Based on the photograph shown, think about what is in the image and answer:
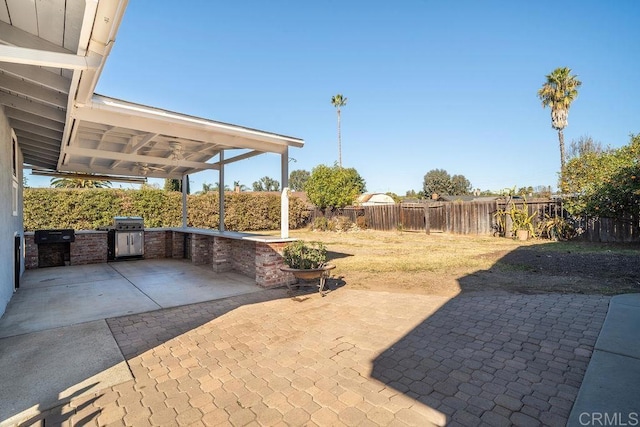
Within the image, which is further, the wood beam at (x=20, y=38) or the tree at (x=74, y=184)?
the tree at (x=74, y=184)

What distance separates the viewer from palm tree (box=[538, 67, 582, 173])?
20.9m

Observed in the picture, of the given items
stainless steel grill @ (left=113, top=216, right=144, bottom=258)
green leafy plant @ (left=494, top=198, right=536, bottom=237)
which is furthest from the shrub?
stainless steel grill @ (left=113, top=216, right=144, bottom=258)

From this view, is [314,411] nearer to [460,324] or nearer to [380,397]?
[380,397]

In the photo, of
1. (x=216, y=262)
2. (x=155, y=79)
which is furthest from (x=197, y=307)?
(x=155, y=79)

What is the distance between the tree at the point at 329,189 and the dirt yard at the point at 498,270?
1157 centimetres

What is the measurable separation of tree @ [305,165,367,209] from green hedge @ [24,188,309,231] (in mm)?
3170

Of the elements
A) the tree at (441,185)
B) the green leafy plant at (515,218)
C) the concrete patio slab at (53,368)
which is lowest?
the concrete patio slab at (53,368)

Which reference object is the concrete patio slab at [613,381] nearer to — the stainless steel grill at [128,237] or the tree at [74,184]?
the stainless steel grill at [128,237]

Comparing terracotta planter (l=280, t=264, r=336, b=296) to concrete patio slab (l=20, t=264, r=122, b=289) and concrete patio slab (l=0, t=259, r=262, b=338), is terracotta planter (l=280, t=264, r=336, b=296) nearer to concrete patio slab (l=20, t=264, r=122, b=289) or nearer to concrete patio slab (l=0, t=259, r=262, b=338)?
concrete patio slab (l=0, t=259, r=262, b=338)

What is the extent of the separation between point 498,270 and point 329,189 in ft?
50.3

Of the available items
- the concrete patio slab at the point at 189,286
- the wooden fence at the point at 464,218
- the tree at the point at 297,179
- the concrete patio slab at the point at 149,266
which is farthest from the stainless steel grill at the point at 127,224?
the tree at the point at 297,179

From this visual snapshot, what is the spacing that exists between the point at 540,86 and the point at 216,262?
26.0m

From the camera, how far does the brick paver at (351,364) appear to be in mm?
2213

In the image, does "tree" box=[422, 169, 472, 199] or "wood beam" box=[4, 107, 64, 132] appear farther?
"tree" box=[422, 169, 472, 199]
